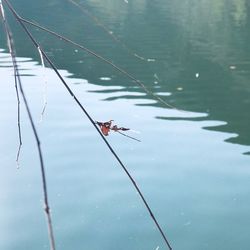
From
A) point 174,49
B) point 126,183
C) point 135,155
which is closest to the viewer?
A: point 126,183

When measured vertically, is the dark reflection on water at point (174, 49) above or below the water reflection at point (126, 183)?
above

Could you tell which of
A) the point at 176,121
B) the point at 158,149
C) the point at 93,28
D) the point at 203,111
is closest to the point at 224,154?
the point at 158,149

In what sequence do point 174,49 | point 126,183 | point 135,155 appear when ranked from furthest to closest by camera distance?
point 174,49, point 135,155, point 126,183

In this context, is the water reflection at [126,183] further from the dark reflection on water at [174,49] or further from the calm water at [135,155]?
the dark reflection on water at [174,49]

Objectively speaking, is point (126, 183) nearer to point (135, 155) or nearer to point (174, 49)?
point (135, 155)

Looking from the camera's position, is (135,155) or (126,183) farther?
(135,155)

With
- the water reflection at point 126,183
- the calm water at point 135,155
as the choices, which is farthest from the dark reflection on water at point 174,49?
the water reflection at point 126,183

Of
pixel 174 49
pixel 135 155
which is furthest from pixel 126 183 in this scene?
pixel 174 49
